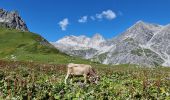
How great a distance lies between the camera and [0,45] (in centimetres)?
10806

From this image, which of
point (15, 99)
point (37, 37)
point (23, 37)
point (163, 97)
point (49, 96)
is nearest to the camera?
point (15, 99)

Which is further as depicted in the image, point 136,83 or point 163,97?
point 136,83

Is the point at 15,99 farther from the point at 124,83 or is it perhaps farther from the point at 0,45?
the point at 0,45

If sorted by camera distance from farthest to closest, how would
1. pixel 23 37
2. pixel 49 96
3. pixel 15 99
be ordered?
pixel 23 37, pixel 49 96, pixel 15 99

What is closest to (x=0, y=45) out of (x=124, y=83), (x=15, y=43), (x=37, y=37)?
(x=15, y=43)

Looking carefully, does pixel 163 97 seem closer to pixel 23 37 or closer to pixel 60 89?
pixel 60 89

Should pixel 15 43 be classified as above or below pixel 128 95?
above

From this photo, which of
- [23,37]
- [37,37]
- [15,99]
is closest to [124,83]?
[15,99]

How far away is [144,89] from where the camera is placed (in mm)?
20094

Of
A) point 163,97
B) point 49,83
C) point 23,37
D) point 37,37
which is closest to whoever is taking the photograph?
point 163,97

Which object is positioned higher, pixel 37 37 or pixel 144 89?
pixel 37 37

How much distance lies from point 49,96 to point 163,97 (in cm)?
550

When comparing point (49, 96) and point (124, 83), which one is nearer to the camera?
point (49, 96)

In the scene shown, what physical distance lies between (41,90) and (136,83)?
28.7 ft
